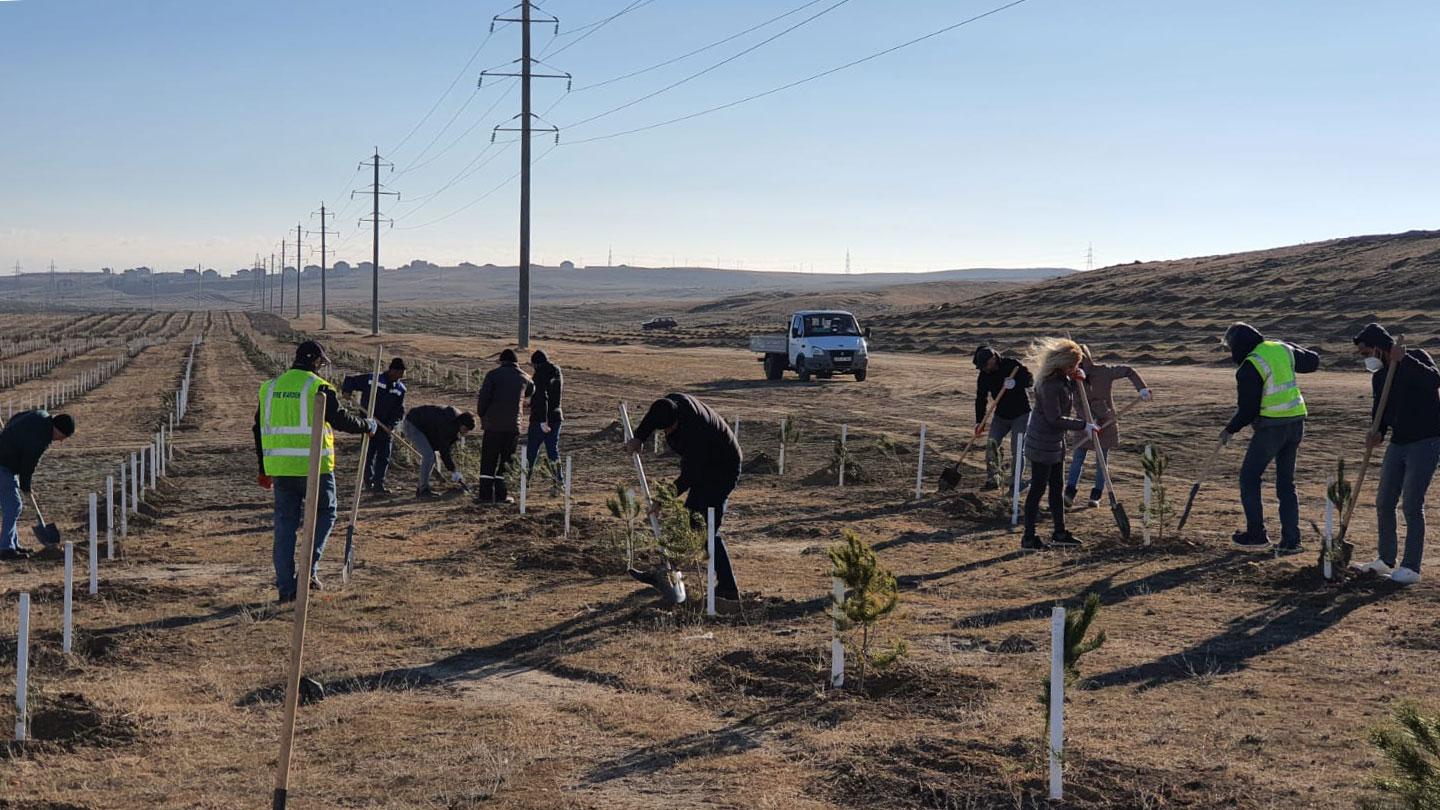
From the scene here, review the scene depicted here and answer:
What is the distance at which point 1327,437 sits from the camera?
21797mm

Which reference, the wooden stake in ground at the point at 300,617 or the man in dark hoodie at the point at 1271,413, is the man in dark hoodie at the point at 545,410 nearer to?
the man in dark hoodie at the point at 1271,413

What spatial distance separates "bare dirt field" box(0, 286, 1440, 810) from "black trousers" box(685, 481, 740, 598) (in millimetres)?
236

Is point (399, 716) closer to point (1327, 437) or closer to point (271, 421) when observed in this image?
point (271, 421)

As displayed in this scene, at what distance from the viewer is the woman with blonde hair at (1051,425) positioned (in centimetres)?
1142

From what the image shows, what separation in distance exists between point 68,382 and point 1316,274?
59.4 m

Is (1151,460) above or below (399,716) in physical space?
above

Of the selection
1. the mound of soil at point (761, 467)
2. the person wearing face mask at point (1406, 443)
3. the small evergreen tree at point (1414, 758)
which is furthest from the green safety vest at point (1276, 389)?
the mound of soil at point (761, 467)

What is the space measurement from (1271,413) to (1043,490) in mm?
1925

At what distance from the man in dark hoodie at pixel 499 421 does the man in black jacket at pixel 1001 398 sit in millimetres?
4946

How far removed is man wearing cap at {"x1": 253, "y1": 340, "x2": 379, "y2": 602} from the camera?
948 centimetres

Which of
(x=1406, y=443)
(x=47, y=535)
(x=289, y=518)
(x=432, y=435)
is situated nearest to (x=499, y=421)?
(x=432, y=435)

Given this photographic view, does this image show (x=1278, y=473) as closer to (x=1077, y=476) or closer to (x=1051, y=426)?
(x=1051, y=426)

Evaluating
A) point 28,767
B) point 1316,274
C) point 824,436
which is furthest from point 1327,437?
point 1316,274

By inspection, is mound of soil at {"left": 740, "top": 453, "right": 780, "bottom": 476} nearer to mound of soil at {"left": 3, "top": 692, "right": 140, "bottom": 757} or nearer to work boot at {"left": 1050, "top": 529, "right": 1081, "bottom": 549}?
work boot at {"left": 1050, "top": 529, "right": 1081, "bottom": 549}
